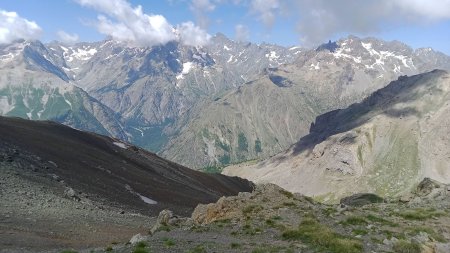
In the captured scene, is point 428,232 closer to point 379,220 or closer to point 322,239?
point 379,220

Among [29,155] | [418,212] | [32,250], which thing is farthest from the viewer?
[29,155]

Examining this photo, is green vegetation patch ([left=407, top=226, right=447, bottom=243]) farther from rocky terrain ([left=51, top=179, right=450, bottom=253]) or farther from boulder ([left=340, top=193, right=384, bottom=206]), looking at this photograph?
boulder ([left=340, top=193, right=384, bottom=206])

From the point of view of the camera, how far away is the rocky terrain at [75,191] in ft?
124

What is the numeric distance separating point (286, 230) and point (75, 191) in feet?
122

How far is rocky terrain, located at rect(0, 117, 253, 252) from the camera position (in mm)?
37881

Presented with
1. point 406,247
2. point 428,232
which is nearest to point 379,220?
point 428,232

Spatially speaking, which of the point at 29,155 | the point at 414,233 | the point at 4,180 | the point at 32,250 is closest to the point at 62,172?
the point at 29,155

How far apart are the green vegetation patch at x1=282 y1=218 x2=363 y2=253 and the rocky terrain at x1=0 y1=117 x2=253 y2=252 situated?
50.2 feet

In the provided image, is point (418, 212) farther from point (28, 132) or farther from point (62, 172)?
point (28, 132)

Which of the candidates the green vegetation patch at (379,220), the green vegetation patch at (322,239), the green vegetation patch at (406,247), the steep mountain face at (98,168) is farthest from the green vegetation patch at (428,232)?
the steep mountain face at (98,168)

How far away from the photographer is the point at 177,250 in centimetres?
2594

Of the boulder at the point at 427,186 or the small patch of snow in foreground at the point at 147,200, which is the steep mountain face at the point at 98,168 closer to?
the small patch of snow in foreground at the point at 147,200

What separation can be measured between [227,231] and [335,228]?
8.11 m

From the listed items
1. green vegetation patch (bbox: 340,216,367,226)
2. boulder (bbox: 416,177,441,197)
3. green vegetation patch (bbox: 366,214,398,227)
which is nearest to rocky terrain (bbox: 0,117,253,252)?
green vegetation patch (bbox: 340,216,367,226)
